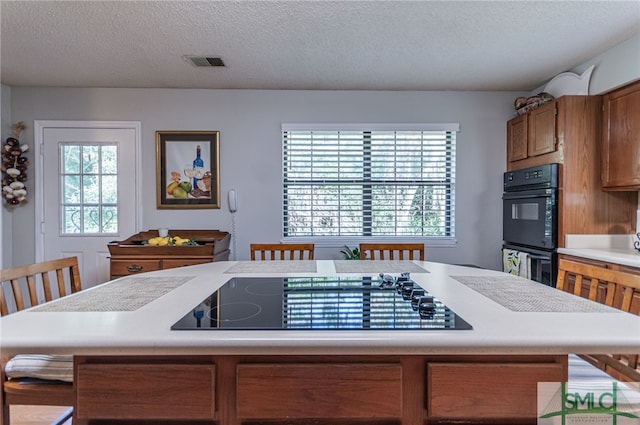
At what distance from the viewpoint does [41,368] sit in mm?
1175

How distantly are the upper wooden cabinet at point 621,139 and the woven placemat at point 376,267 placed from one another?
1.81 meters

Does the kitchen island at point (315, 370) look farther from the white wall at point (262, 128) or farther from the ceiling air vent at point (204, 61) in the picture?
the white wall at point (262, 128)

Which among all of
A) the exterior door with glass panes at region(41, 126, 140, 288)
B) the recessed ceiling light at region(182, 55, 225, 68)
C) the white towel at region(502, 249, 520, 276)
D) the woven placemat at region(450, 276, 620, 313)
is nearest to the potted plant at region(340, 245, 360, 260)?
the white towel at region(502, 249, 520, 276)

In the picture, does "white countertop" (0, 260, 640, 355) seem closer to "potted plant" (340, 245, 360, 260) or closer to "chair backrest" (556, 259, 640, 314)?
"chair backrest" (556, 259, 640, 314)

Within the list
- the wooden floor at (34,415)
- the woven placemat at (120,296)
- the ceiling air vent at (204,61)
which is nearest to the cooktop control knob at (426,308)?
the woven placemat at (120,296)

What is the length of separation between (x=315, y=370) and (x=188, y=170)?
10.0ft

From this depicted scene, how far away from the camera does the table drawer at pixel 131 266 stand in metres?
2.79

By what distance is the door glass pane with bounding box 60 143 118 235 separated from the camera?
11.3ft

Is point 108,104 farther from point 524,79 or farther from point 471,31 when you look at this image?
point 524,79

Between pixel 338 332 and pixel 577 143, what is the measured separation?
9.17 ft

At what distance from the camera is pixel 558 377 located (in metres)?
0.83

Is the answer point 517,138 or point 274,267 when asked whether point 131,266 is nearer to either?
point 274,267

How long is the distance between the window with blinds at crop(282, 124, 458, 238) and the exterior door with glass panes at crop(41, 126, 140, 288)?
5.19 ft

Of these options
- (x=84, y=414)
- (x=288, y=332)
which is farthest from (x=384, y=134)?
(x=84, y=414)
